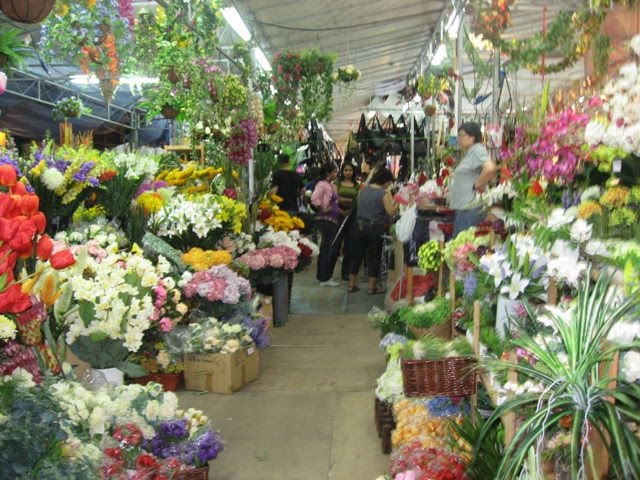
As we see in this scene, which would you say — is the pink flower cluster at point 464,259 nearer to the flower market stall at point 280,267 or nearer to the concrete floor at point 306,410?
the flower market stall at point 280,267

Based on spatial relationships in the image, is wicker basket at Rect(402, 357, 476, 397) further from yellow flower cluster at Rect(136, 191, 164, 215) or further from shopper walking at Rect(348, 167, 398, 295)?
shopper walking at Rect(348, 167, 398, 295)

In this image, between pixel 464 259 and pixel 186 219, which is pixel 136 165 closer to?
pixel 186 219

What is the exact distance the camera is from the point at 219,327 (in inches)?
209

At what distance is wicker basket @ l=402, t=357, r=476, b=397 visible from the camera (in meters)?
3.24

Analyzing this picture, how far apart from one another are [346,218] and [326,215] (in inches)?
13.0

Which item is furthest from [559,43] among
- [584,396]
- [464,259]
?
[584,396]

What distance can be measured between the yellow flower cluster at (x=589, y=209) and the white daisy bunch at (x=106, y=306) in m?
1.91

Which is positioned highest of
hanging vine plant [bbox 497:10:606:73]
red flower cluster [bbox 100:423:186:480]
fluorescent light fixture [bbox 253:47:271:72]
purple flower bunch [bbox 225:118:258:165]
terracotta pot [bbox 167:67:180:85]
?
fluorescent light fixture [bbox 253:47:271:72]

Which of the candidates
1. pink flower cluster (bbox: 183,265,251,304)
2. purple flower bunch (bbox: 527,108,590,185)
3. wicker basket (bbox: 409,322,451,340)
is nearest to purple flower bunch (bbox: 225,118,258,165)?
pink flower cluster (bbox: 183,265,251,304)

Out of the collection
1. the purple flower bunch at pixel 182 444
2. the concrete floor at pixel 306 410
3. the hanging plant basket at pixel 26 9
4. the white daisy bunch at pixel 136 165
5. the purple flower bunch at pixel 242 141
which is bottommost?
the concrete floor at pixel 306 410

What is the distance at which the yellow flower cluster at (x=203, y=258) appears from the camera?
564cm

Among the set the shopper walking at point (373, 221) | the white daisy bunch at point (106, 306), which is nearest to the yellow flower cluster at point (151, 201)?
the white daisy bunch at point (106, 306)

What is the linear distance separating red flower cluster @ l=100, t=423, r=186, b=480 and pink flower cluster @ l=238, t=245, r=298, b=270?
147 inches

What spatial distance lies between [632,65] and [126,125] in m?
16.6
